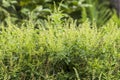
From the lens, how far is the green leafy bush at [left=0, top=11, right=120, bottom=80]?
2898mm

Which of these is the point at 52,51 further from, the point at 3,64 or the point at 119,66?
the point at 119,66

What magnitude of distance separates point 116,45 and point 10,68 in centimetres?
99

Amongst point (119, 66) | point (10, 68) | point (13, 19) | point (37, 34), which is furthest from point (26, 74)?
point (13, 19)

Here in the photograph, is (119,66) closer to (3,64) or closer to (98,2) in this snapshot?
(3,64)

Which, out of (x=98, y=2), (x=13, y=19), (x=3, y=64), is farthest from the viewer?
(x=98, y=2)

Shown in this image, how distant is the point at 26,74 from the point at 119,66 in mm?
814

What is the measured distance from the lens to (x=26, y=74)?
2.92 m

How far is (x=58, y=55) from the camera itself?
2.90 meters

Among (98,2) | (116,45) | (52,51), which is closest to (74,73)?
(52,51)

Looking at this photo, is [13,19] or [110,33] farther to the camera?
[13,19]

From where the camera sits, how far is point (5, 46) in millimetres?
2965

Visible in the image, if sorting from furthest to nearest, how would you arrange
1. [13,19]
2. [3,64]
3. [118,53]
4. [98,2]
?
[98,2]
[13,19]
[118,53]
[3,64]

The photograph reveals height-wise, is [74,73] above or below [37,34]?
below

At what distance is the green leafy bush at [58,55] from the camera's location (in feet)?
9.51
